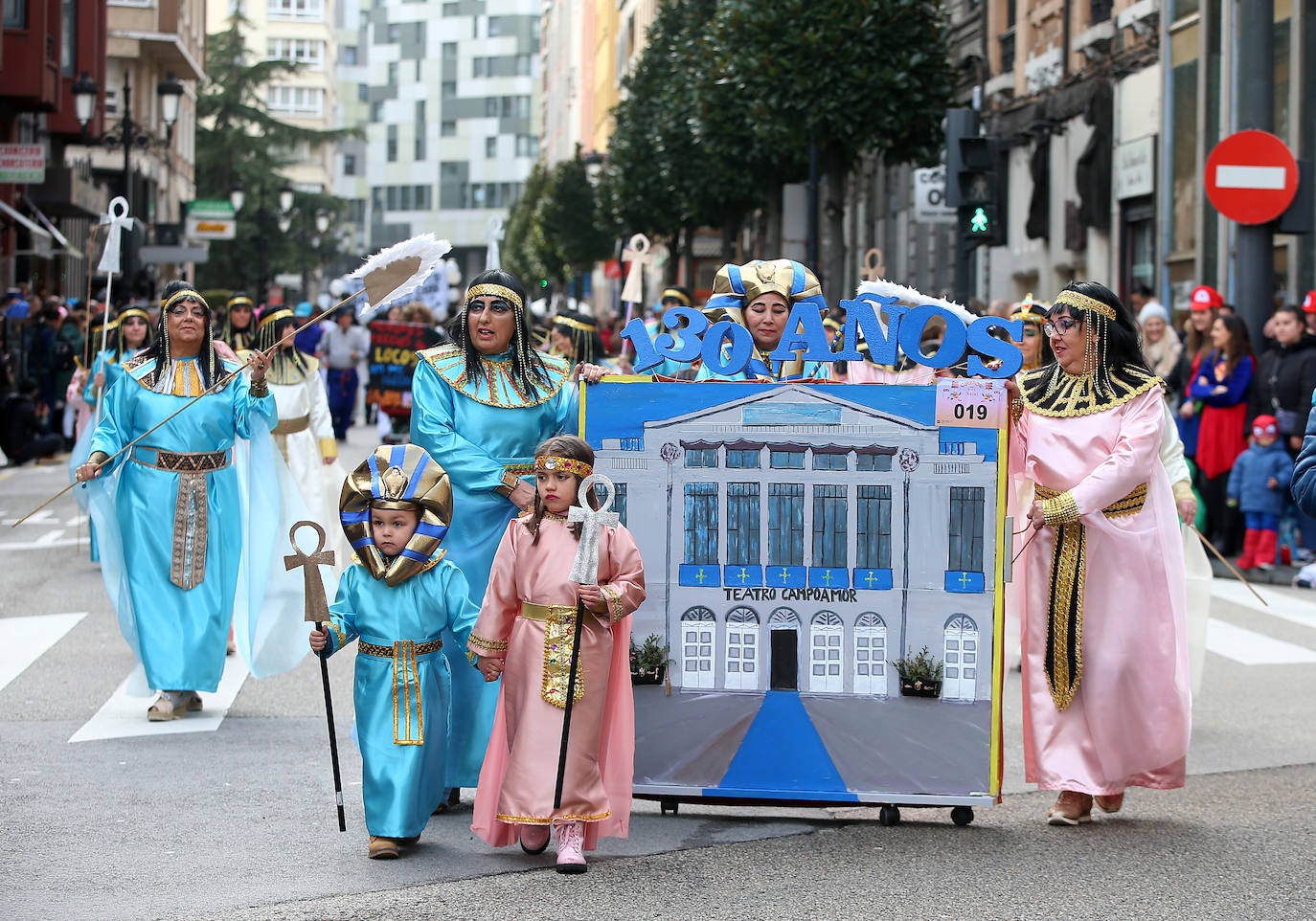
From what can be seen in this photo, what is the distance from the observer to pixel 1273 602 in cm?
1300

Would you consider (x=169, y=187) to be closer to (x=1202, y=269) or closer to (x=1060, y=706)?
(x=1202, y=269)

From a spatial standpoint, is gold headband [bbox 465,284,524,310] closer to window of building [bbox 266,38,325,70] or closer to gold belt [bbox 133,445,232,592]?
gold belt [bbox 133,445,232,592]

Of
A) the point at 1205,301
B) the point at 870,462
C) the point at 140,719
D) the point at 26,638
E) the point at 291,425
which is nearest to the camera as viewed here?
the point at 870,462

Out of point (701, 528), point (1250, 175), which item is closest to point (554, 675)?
point (701, 528)

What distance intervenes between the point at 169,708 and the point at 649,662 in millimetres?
2927

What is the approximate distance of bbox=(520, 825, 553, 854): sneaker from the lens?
6.16 meters

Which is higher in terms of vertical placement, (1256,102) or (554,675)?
(1256,102)

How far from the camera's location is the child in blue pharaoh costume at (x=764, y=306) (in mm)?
6863

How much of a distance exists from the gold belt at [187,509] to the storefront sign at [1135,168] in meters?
16.9

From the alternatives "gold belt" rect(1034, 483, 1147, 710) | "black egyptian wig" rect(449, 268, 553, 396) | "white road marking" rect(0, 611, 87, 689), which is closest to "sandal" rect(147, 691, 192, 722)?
"white road marking" rect(0, 611, 87, 689)

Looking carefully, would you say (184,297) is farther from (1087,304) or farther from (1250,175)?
(1250,175)

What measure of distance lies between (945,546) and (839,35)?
19705 millimetres

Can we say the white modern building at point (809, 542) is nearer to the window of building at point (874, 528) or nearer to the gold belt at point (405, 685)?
the window of building at point (874, 528)

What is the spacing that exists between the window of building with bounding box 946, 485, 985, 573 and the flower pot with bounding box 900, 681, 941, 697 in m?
0.38
